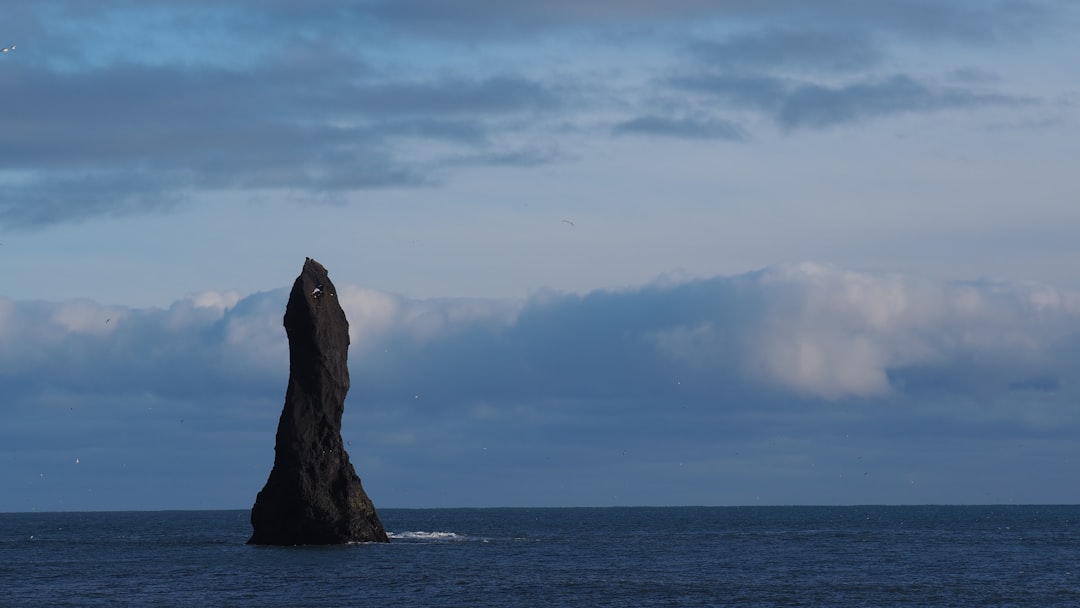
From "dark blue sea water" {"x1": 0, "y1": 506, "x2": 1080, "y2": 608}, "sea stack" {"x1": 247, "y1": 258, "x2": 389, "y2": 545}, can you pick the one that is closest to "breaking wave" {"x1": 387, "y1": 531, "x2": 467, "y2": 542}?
"dark blue sea water" {"x1": 0, "y1": 506, "x2": 1080, "y2": 608}

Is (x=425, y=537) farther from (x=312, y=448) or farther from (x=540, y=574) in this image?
(x=540, y=574)

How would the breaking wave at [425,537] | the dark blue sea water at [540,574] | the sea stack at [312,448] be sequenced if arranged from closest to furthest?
the dark blue sea water at [540,574] → the sea stack at [312,448] → the breaking wave at [425,537]

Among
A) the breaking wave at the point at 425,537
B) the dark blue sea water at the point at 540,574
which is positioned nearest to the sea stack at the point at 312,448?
the dark blue sea water at the point at 540,574

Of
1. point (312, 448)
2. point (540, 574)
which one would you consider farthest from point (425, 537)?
point (540, 574)

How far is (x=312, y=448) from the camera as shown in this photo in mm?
97938

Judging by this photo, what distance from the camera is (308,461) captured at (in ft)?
319

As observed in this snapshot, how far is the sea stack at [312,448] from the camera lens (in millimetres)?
97375

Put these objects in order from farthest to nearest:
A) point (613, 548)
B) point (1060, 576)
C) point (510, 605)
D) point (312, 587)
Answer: point (613, 548) < point (1060, 576) < point (312, 587) < point (510, 605)

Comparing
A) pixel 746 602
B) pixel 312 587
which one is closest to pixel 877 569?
pixel 746 602

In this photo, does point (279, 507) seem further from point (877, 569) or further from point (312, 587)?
point (877, 569)

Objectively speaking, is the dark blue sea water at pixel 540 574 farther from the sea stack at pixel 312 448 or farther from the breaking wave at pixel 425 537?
the sea stack at pixel 312 448

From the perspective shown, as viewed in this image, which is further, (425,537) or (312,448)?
(425,537)

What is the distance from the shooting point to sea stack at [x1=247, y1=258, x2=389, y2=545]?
97.4 meters

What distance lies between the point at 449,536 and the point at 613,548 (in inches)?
894
